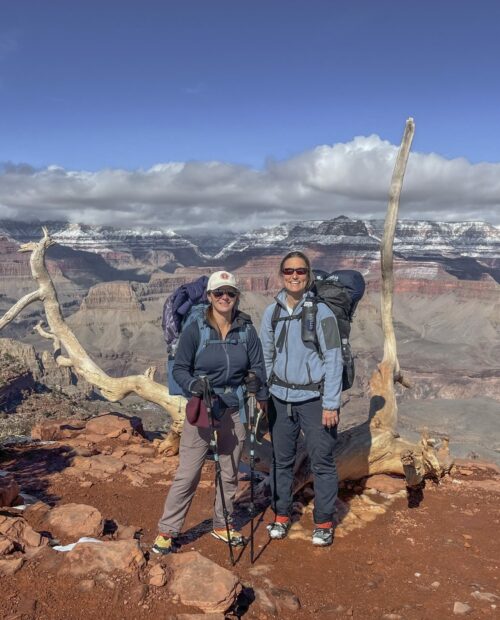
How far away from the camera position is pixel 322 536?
567 centimetres

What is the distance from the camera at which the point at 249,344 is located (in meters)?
5.30

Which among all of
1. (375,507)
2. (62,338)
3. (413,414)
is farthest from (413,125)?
(413,414)

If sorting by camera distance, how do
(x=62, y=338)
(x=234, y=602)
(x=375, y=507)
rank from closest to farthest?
1. (x=234, y=602)
2. (x=375, y=507)
3. (x=62, y=338)

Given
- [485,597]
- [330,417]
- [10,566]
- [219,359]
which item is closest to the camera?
[10,566]

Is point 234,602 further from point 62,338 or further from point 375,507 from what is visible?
point 62,338

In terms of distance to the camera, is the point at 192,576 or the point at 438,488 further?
the point at 438,488

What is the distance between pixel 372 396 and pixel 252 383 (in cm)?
462

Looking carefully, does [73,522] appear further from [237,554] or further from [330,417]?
[330,417]

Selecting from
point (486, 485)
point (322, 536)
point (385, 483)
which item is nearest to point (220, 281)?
point (322, 536)

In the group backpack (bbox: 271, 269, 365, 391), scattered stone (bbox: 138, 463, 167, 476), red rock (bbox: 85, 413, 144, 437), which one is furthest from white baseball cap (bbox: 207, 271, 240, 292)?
red rock (bbox: 85, 413, 144, 437)

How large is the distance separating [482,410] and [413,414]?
16649 millimetres

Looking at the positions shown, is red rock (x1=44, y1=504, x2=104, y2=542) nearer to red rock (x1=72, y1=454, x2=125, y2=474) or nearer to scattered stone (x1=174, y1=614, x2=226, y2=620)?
scattered stone (x1=174, y1=614, x2=226, y2=620)

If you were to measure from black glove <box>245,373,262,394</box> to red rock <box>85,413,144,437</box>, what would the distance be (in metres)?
6.58

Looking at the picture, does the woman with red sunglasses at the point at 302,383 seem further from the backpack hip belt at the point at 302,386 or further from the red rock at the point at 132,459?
the red rock at the point at 132,459
